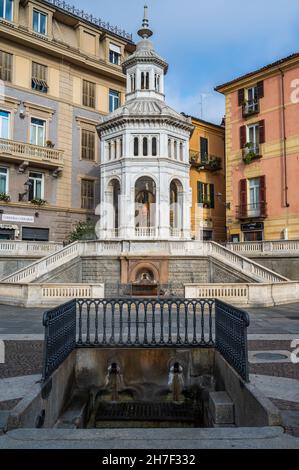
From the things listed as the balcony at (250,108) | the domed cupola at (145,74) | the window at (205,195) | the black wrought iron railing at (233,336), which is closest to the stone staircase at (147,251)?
the domed cupola at (145,74)

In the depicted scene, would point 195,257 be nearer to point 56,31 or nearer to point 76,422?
point 76,422

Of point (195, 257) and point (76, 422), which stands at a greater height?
point (195, 257)

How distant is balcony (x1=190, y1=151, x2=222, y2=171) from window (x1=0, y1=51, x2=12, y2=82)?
17.1 m

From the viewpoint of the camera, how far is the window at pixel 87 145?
108 feet

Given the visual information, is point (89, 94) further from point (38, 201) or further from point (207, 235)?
point (207, 235)

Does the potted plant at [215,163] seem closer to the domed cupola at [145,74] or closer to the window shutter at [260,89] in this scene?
the window shutter at [260,89]

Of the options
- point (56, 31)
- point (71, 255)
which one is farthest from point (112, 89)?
point (71, 255)

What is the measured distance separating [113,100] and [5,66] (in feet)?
32.5

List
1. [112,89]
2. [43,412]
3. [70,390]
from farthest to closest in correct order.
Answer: [112,89], [70,390], [43,412]

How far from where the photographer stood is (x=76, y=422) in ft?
19.7

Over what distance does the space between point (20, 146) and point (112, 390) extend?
77.4 ft

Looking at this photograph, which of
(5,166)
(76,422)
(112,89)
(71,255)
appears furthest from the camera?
(112,89)

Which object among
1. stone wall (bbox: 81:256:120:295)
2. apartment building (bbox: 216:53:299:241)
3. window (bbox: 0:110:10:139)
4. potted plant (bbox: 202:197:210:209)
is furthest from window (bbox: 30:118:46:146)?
potted plant (bbox: 202:197:210:209)

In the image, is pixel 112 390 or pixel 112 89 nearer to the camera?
pixel 112 390
